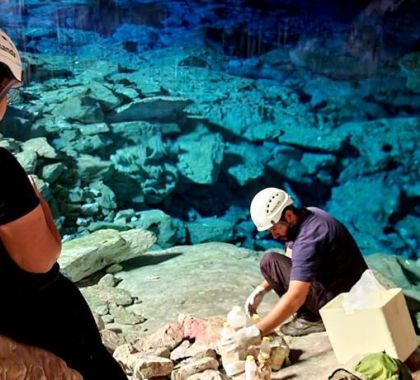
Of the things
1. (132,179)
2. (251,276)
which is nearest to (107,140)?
(132,179)

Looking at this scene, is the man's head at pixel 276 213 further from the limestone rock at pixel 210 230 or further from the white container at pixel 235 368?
the limestone rock at pixel 210 230

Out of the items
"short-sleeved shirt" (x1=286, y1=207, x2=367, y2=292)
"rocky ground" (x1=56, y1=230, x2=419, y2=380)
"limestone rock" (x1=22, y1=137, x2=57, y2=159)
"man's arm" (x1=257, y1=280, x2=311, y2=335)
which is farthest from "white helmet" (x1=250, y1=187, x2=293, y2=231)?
"limestone rock" (x1=22, y1=137, x2=57, y2=159)

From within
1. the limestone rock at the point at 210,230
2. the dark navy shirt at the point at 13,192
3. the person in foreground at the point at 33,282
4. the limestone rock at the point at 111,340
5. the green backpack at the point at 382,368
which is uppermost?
the dark navy shirt at the point at 13,192

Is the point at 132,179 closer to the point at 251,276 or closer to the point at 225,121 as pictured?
the point at 225,121

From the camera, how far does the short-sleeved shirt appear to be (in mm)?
3486

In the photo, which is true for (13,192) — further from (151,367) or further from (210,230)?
(210,230)

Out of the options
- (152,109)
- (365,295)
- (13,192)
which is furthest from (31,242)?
(152,109)

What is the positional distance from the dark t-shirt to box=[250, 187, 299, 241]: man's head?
224 centimetres

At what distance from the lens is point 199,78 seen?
26.6 ft

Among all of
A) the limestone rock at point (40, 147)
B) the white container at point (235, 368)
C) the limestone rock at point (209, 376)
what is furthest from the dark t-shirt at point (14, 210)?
the limestone rock at point (40, 147)

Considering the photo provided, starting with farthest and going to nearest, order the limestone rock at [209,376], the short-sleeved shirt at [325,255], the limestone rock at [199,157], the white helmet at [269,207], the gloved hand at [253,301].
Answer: the limestone rock at [199,157], the gloved hand at [253,301], the white helmet at [269,207], the short-sleeved shirt at [325,255], the limestone rock at [209,376]

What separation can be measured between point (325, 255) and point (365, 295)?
457 mm

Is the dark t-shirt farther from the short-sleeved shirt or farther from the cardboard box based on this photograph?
the short-sleeved shirt

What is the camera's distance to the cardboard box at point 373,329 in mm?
3078
